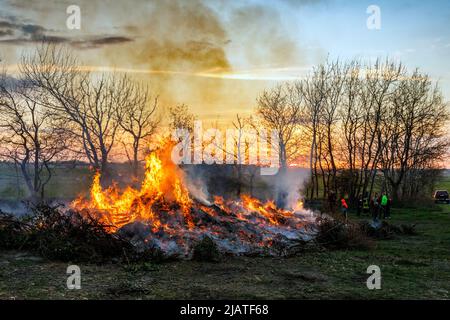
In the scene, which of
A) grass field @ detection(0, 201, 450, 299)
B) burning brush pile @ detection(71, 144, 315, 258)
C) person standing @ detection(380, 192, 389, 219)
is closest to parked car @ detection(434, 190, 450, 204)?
person standing @ detection(380, 192, 389, 219)

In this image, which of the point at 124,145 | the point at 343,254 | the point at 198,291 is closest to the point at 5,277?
the point at 198,291

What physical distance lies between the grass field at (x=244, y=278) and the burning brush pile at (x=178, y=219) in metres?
0.85

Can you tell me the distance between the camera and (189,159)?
127 ft

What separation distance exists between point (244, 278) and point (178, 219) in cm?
456

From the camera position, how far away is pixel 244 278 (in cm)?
990

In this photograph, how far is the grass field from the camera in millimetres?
8414

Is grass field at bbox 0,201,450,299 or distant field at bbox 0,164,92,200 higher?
distant field at bbox 0,164,92,200

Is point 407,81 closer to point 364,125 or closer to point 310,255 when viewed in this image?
point 364,125

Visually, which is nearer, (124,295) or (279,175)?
(124,295)

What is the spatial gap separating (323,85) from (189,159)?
14.0 meters

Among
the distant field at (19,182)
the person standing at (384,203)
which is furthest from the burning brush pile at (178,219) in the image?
the distant field at (19,182)

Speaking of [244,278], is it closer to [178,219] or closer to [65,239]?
[178,219]

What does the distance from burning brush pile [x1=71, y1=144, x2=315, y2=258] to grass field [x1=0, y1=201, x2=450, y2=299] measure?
854 millimetres

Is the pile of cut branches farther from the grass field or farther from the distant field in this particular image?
the distant field
